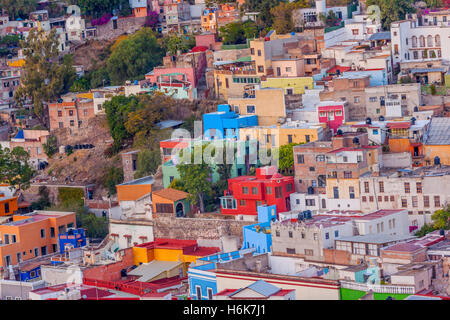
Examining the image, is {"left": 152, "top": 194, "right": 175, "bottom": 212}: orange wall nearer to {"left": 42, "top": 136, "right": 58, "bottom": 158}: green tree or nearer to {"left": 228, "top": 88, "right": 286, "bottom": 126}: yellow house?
{"left": 228, "top": 88, "right": 286, "bottom": 126}: yellow house

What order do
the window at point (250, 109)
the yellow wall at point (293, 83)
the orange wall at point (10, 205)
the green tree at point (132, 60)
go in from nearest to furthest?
the window at point (250, 109) → the yellow wall at point (293, 83) → the orange wall at point (10, 205) → the green tree at point (132, 60)

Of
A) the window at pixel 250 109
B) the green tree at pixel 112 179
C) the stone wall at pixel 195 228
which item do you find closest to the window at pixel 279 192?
the stone wall at pixel 195 228

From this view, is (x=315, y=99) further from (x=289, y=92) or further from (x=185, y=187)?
(x=185, y=187)

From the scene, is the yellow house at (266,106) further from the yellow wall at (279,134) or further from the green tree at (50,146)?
the green tree at (50,146)

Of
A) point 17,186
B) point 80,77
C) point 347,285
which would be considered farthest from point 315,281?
point 80,77

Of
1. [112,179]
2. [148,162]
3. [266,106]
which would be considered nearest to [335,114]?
[266,106]

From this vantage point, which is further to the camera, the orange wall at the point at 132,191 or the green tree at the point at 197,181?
the orange wall at the point at 132,191
